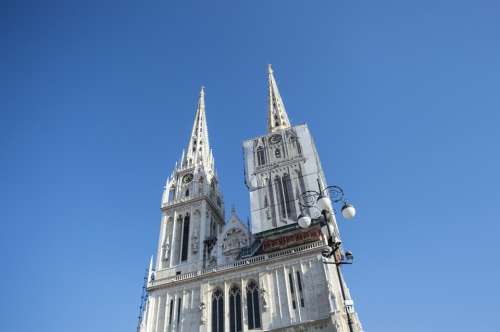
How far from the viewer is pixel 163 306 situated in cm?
3628

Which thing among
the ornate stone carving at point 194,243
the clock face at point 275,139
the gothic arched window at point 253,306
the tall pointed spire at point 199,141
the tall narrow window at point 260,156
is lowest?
the gothic arched window at point 253,306

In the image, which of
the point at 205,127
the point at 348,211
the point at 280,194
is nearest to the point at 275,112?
the point at 205,127

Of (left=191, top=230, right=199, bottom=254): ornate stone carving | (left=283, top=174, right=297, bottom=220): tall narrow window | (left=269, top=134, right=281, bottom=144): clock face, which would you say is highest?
(left=269, top=134, right=281, bottom=144): clock face

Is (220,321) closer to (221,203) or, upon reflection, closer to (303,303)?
(303,303)

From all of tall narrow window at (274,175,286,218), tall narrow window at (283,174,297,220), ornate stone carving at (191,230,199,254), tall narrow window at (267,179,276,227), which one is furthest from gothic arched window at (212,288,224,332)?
tall narrow window at (283,174,297,220)

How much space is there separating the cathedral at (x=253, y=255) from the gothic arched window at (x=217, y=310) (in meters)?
0.09

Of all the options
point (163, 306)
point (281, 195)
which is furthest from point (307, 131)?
point (163, 306)

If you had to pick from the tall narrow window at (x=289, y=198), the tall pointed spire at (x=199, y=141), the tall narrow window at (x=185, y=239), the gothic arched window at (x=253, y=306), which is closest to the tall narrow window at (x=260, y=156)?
the tall narrow window at (x=289, y=198)

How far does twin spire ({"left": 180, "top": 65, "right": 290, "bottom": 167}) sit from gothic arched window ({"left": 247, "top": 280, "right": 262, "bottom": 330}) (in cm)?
2083

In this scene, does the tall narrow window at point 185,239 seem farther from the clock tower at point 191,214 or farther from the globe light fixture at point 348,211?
the globe light fixture at point 348,211

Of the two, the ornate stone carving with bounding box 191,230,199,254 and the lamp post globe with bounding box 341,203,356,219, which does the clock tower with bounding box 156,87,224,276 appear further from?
the lamp post globe with bounding box 341,203,356,219

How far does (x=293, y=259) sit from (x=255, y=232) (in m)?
5.26

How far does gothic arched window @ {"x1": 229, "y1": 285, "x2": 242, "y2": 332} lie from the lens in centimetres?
3244

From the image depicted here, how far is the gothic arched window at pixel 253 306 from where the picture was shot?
31938mm
